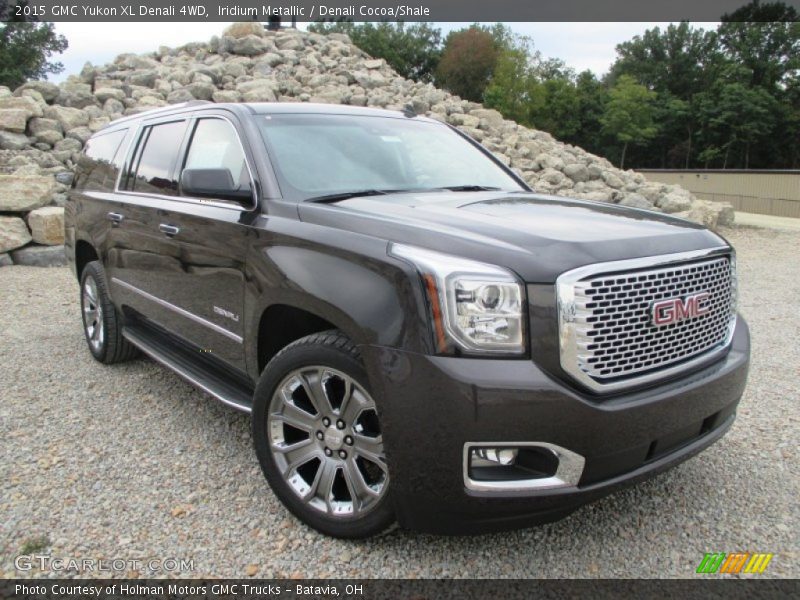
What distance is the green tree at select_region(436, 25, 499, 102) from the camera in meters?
55.5

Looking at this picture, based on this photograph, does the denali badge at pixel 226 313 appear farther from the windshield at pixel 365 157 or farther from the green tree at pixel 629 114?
the green tree at pixel 629 114

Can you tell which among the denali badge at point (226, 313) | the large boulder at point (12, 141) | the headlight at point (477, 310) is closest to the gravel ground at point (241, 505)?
the denali badge at point (226, 313)

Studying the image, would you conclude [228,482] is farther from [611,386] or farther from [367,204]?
[611,386]

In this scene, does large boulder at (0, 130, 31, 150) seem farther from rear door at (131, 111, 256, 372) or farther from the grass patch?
the grass patch

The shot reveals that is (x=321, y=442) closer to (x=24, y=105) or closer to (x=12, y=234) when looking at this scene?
(x=12, y=234)

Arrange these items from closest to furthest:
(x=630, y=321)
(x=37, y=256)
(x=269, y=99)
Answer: (x=630, y=321) → (x=37, y=256) → (x=269, y=99)

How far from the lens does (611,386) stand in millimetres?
2367

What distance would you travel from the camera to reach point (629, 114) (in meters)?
56.4

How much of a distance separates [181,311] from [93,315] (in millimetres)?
1986

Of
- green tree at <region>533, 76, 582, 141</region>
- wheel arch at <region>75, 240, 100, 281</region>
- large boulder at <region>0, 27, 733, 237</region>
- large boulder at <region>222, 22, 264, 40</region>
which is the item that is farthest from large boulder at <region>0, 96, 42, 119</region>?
green tree at <region>533, 76, 582, 141</region>

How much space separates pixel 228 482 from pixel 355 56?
2255cm

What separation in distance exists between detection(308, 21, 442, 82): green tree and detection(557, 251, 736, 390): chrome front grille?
6059cm

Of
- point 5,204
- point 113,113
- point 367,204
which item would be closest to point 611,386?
point 367,204

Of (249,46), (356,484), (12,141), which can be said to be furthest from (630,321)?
(249,46)
